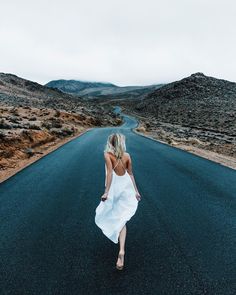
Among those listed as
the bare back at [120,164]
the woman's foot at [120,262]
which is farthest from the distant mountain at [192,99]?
the woman's foot at [120,262]

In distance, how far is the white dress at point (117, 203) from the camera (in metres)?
5.16

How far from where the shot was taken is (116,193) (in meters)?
5.21

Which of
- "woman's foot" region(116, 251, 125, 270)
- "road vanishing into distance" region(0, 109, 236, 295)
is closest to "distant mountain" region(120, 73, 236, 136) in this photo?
"road vanishing into distance" region(0, 109, 236, 295)

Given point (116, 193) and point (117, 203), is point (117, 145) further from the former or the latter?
point (117, 203)

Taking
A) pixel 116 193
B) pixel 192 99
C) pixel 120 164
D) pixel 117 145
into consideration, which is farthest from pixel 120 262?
pixel 192 99

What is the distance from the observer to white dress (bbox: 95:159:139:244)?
5.16 metres

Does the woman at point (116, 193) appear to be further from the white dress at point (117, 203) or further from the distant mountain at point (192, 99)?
the distant mountain at point (192, 99)

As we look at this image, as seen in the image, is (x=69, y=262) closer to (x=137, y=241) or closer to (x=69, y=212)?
(x=137, y=241)

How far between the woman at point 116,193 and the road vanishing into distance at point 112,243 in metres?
0.57

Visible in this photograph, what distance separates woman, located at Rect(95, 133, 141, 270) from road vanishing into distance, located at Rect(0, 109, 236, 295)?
567 mm

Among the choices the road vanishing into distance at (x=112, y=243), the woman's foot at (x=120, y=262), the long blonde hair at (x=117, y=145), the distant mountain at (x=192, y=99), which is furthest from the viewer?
the distant mountain at (x=192, y=99)

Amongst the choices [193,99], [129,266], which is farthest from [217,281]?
[193,99]

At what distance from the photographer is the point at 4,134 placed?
1889 centimetres

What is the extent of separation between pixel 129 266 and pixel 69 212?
2.90 m
